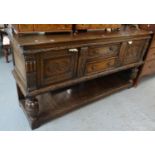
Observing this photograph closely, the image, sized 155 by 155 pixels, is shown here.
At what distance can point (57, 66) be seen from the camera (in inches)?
51.2

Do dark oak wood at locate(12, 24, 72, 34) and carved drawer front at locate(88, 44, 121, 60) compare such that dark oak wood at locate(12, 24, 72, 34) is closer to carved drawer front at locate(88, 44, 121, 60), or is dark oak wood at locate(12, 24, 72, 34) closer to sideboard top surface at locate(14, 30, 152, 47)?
sideboard top surface at locate(14, 30, 152, 47)

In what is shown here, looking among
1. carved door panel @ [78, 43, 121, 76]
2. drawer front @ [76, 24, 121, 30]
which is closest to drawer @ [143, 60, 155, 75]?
carved door panel @ [78, 43, 121, 76]

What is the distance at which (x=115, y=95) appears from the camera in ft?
6.88

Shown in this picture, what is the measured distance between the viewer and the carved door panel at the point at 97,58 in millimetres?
1430

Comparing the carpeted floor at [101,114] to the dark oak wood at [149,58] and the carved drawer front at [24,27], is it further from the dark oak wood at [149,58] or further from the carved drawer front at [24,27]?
the carved drawer front at [24,27]

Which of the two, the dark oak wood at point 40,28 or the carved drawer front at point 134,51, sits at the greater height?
the dark oak wood at point 40,28

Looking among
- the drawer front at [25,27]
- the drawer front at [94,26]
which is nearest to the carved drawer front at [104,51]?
the drawer front at [94,26]

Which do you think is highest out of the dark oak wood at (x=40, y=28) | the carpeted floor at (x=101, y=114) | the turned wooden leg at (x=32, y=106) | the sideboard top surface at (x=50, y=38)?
the dark oak wood at (x=40, y=28)

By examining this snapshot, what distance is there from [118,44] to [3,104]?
56.8 inches

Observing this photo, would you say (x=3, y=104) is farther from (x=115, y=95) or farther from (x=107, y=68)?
(x=115, y=95)

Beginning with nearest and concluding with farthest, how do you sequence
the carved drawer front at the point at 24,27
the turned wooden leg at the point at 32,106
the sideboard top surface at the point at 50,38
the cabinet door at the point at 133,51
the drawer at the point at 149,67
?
the sideboard top surface at the point at 50,38
the carved drawer front at the point at 24,27
the turned wooden leg at the point at 32,106
the cabinet door at the point at 133,51
the drawer at the point at 149,67

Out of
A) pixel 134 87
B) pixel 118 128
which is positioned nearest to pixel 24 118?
pixel 118 128

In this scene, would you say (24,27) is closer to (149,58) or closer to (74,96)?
(74,96)

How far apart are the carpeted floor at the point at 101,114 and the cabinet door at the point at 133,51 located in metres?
0.50
